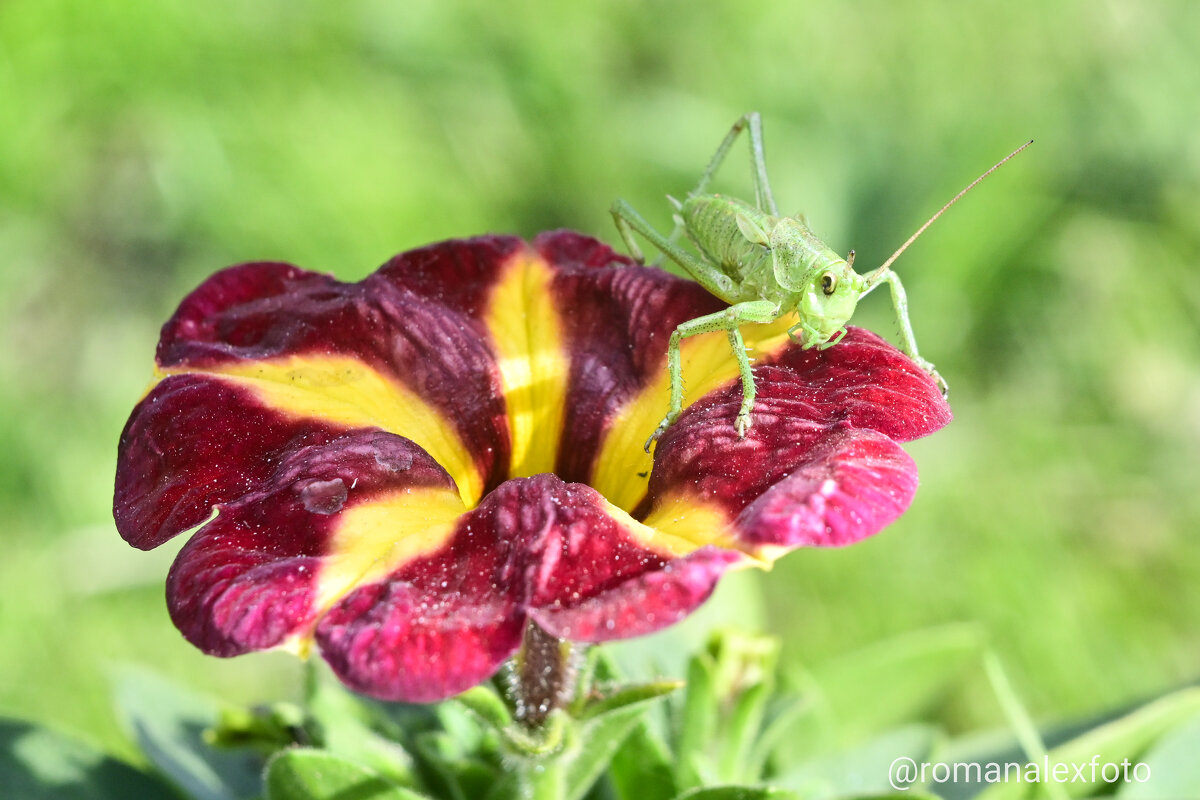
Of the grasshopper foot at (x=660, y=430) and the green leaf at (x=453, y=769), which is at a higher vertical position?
the grasshopper foot at (x=660, y=430)

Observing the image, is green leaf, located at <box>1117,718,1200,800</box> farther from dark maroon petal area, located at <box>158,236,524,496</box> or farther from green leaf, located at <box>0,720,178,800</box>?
green leaf, located at <box>0,720,178,800</box>

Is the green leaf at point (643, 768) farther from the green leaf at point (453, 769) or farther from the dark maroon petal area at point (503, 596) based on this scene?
the dark maroon petal area at point (503, 596)

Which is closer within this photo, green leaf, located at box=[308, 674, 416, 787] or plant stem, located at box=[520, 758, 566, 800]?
plant stem, located at box=[520, 758, 566, 800]

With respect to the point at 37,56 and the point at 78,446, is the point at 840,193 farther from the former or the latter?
the point at 37,56

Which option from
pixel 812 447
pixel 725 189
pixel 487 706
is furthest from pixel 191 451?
pixel 725 189

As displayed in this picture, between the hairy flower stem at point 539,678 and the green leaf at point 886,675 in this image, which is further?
the green leaf at point 886,675

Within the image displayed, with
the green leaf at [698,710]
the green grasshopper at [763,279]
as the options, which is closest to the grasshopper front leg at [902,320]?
the green grasshopper at [763,279]

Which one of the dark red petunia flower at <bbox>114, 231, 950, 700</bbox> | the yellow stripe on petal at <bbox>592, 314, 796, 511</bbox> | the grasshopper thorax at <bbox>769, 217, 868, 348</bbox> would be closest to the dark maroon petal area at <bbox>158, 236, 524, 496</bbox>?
the dark red petunia flower at <bbox>114, 231, 950, 700</bbox>
